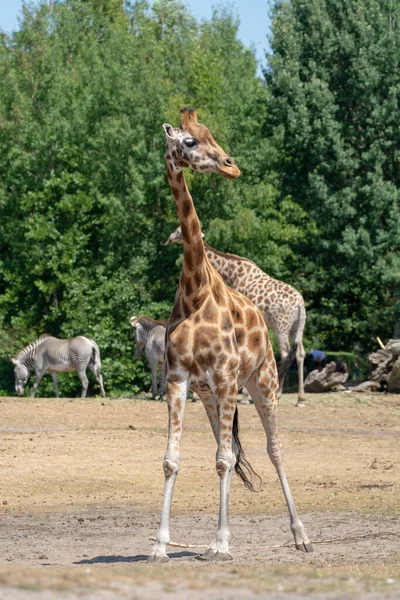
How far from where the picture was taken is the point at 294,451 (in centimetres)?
1515

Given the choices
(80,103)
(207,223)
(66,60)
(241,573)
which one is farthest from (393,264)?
(241,573)

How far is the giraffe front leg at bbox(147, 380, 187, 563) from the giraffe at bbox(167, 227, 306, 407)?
486 inches

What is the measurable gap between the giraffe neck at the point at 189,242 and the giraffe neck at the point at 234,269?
38.4ft

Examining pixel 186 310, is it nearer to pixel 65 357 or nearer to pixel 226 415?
pixel 226 415

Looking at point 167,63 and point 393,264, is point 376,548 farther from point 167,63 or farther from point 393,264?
point 167,63

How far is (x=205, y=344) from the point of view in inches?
320

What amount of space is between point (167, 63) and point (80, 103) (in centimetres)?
775

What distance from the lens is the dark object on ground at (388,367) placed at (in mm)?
22797

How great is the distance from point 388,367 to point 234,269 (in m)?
4.83

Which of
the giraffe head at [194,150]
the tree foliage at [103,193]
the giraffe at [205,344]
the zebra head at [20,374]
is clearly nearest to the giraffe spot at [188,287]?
the giraffe at [205,344]

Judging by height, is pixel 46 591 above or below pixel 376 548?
above

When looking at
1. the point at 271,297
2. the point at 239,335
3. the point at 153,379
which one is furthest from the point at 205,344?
the point at 153,379

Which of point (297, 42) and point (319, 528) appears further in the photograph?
point (297, 42)

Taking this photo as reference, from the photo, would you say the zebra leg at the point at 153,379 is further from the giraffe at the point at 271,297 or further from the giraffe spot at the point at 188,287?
the giraffe spot at the point at 188,287
